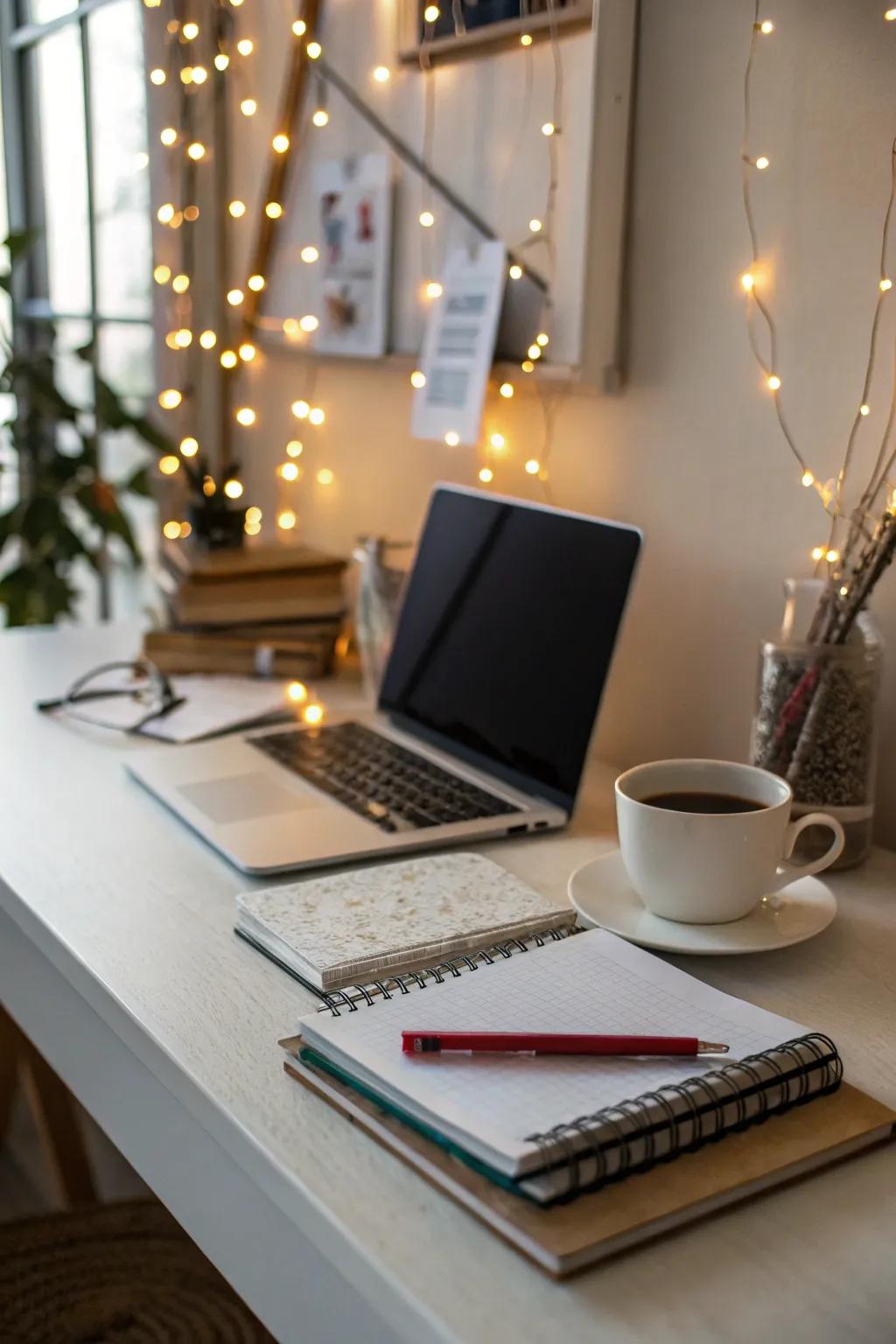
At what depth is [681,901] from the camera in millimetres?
833

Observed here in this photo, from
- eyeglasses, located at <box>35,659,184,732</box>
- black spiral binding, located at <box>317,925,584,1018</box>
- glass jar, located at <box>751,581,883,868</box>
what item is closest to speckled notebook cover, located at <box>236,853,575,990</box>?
black spiral binding, located at <box>317,925,584,1018</box>

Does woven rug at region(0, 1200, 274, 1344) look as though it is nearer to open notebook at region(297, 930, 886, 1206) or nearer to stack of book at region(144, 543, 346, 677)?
open notebook at region(297, 930, 886, 1206)

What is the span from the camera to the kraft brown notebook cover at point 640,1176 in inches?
21.6

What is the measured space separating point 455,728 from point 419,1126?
2.00 ft

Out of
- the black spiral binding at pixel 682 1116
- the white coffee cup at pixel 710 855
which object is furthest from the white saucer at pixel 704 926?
the black spiral binding at pixel 682 1116

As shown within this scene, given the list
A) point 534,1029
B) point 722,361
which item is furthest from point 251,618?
point 534,1029

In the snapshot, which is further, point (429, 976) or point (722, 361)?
point (722, 361)

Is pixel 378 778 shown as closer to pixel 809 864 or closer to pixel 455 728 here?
pixel 455 728

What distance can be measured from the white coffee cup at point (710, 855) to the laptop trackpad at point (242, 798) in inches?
12.3

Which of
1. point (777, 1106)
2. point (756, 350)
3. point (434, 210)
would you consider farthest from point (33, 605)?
point (777, 1106)

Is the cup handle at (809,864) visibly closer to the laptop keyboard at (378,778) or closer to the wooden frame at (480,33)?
the laptop keyboard at (378,778)

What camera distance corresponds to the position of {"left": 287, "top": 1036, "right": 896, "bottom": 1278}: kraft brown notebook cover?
0.55m

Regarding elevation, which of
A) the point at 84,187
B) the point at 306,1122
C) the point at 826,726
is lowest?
the point at 306,1122

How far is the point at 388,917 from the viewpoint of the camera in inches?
32.9
